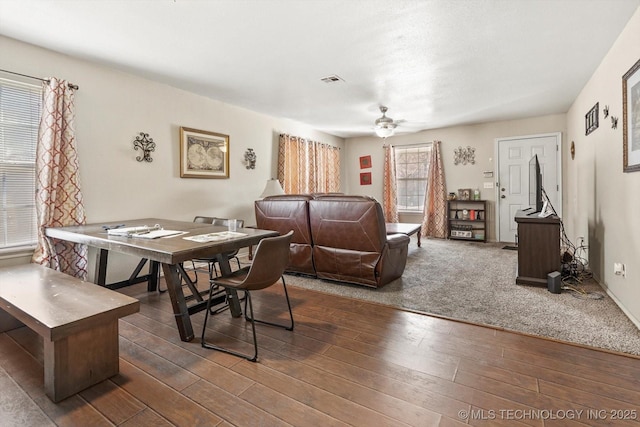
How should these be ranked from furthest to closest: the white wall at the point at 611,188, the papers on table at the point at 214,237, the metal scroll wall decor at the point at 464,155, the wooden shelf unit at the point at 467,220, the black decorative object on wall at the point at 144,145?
the metal scroll wall decor at the point at 464,155, the wooden shelf unit at the point at 467,220, the black decorative object on wall at the point at 144,145, the white wall at the point at 611,188, the papers on table at the point at 214,237

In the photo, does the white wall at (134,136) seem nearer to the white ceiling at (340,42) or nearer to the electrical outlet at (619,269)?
the white ceiling at (340,42)

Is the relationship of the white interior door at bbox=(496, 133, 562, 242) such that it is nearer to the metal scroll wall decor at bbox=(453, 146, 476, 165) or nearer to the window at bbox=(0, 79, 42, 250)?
the metal scroll wall decor at bbox=(453, 146, 476, 165)

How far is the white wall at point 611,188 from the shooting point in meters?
2.45

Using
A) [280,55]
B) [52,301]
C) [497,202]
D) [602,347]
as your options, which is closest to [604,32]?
[602,347]

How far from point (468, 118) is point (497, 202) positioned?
174cm

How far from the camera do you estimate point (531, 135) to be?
583cm

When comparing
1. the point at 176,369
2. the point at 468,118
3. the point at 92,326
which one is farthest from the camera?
the point at 468,118

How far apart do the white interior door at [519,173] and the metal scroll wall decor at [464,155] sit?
0.46 m

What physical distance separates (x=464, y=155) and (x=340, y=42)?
15.2ft

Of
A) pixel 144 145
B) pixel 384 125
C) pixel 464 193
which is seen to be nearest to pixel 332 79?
pixel 384 125

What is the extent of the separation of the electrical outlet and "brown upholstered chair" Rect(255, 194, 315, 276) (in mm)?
2809

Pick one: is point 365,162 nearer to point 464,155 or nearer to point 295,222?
point 464,155

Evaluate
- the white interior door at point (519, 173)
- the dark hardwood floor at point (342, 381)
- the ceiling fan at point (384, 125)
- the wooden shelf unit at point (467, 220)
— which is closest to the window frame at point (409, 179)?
the wooden shelf unit at point (467, 220)

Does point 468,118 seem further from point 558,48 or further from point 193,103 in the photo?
point 193,103
